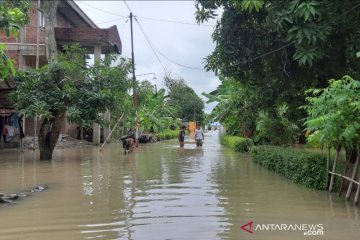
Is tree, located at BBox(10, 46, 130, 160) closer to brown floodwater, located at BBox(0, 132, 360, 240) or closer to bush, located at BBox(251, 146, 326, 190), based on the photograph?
brown floodwater, located at BBox(0, 132, 360, 240)

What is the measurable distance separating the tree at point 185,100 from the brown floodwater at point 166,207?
48.3 metres

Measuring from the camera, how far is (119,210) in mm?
8047

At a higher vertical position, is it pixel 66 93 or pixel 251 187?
pixel 66 93

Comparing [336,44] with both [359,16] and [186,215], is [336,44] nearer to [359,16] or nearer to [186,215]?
[359,16]

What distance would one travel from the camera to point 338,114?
8.05 m

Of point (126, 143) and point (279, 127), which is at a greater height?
point (279, 127)

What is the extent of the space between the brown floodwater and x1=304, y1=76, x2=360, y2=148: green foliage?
1412 millimetres

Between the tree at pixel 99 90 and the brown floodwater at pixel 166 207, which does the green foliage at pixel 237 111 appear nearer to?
the tree at pixel 99 90

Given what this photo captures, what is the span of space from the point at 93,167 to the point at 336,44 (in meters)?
9.08

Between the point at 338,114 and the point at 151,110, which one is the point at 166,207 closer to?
the point at 338,114

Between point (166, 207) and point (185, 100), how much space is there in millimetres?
56507

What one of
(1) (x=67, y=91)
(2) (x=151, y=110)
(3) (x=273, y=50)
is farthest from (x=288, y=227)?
(2) (x=151, y=110)

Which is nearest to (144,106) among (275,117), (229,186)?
(275,117)

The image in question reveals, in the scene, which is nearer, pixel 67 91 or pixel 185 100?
pixel 67 91
